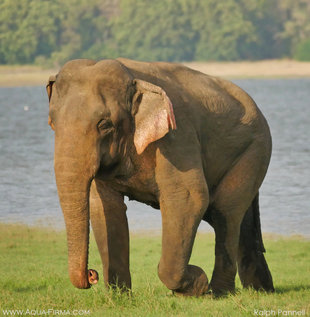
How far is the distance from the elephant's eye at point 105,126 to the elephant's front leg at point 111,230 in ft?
2.26

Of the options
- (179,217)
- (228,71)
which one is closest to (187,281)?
(179,217)

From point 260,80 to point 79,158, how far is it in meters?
70.7

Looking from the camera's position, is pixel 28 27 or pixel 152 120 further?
pixel 28 27

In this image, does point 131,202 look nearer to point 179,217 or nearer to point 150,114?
point 179,217

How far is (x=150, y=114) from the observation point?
710 centimetres

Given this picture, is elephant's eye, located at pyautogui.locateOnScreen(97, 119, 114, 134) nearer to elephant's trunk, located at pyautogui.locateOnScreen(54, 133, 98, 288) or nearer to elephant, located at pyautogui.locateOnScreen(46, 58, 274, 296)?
elephant, located at pyautogui.locateOnScreen(46, 58, 274, 296)

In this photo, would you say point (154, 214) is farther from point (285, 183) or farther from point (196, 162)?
point (196, 162)

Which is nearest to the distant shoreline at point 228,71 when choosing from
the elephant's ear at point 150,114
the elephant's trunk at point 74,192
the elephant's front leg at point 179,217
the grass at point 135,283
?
the grass at point 135,283

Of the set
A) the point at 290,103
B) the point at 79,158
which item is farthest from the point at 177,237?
the point at 290,103

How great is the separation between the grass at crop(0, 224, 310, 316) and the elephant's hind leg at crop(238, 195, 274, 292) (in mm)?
178

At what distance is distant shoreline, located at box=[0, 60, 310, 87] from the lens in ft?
229

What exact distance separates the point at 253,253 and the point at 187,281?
1.34 meters

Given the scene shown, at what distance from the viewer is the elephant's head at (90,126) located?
676 centimetres

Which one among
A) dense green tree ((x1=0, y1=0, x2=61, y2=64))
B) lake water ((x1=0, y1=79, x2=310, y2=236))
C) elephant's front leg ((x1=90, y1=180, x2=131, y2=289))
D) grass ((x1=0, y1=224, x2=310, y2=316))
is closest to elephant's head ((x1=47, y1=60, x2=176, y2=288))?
elephant's front leg ((x1=90, y1=180, x2=131, y2=289))
